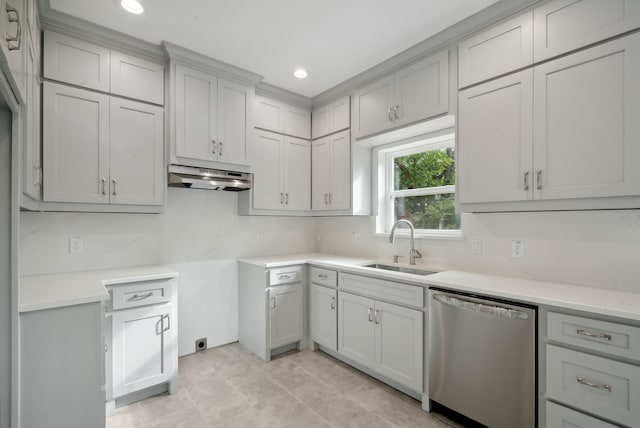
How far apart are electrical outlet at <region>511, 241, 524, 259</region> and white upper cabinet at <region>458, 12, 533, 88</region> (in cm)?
115

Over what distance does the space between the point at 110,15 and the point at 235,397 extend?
282 centimetres

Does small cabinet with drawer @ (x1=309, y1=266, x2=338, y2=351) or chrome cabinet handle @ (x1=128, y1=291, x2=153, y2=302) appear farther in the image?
small cabinet with drawer @ (x1=309, y1=266, x2=338, y2=351)

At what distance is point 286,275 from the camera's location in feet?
9.86

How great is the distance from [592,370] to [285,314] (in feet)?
7.30

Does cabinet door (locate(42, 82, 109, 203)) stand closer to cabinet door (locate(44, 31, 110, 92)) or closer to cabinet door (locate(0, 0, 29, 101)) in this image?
cabinet door (locate(44, 31, 110, 92))

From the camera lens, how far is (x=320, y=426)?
6.52 feet

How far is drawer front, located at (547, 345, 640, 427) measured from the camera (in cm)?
136

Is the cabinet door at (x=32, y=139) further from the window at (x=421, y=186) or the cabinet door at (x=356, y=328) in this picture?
the window at (x=421, y=186)

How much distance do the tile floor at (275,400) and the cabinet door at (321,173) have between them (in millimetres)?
1622

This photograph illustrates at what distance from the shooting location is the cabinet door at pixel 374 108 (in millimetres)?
2750

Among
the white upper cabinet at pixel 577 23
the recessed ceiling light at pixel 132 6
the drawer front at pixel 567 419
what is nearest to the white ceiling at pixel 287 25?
the recessed ceiling light at pixel 132 6

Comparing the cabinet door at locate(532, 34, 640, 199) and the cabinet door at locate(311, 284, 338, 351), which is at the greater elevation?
the cabinet door at locate(532, 34, 640, 199)

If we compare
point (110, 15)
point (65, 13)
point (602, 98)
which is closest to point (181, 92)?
point (110, 15)

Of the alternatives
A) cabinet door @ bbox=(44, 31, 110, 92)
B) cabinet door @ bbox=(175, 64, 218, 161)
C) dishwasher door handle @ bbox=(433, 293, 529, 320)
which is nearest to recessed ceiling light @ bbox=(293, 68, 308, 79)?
cabinet door @ bbox=(175, 64, 218, 161)
